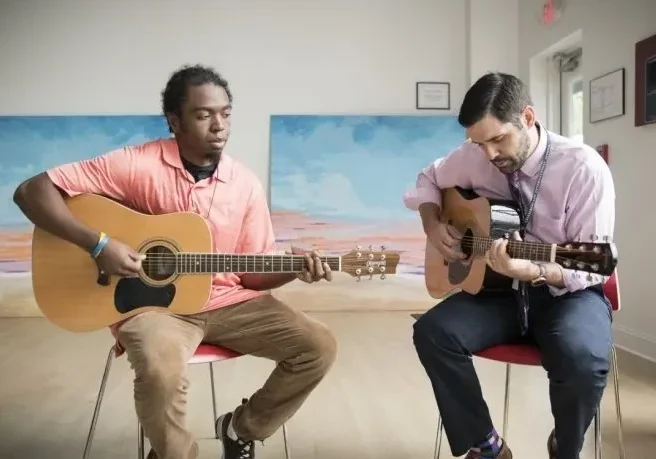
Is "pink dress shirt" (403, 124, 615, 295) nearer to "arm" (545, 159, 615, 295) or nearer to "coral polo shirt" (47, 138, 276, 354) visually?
"arm" (545, 159, 615, 295)

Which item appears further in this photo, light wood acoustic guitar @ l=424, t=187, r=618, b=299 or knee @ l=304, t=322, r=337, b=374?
knee @ l=304, t=322, r=337, b=374

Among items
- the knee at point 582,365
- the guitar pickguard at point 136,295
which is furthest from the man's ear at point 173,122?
the knee at point 582,365

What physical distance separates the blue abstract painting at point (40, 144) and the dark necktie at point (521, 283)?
13.6 feet

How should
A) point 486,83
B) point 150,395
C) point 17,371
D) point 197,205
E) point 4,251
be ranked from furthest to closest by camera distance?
point 4,251
point 17,371
point 197,205
point 486,83
point 150,395

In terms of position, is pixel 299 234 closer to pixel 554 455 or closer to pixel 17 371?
pixel 17 371

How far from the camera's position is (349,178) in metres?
5.96

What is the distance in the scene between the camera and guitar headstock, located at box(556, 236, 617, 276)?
5.80ft

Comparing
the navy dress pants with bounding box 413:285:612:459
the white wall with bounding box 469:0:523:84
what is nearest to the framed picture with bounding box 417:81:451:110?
the white wall with bounding box 469:0:523:84

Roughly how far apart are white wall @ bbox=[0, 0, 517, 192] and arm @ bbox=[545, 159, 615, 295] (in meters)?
4.11

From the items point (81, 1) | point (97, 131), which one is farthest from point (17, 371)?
point (81, 1)

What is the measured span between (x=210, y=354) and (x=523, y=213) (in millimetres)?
1030

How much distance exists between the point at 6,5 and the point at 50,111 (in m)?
0.93

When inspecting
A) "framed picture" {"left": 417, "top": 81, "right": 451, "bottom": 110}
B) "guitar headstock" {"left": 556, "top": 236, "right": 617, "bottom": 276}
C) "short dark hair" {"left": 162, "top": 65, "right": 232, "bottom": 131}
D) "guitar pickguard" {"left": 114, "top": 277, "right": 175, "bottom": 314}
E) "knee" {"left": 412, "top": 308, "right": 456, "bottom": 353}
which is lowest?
"knee" {"left": 412, "top": 308, "right": 456, "bottom": 353}

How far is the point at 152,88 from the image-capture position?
5867 mm
